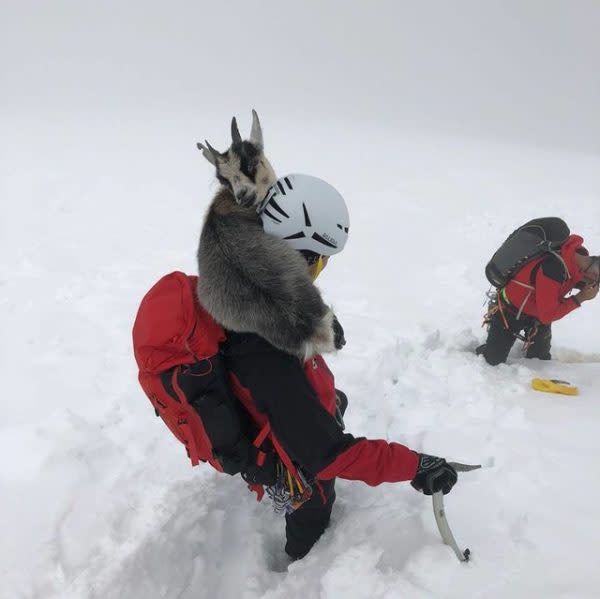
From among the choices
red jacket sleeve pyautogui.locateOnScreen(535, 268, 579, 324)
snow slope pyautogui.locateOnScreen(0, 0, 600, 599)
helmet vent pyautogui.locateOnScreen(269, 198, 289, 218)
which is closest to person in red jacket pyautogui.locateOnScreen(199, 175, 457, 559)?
helmet vent pyautogui.locateOnScreen(269, 198, 289, 218)

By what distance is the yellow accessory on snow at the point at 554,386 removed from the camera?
426cm

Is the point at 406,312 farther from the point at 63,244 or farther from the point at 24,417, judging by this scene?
the point at 63,244

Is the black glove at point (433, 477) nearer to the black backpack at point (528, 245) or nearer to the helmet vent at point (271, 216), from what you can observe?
the helmet vent at point (271, 216)

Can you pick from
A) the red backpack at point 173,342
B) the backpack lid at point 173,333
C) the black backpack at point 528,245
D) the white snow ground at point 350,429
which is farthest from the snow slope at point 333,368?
the backpack lid at point 173,333

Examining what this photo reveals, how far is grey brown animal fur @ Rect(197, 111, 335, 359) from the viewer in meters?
2.03

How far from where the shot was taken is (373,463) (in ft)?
7.37

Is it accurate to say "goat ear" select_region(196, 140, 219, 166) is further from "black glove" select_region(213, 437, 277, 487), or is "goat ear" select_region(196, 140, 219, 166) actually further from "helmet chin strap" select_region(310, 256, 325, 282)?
"black glove" select_region(213, 437, 277, 487)

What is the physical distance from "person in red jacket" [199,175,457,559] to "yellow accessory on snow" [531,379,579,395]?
2.35 meters

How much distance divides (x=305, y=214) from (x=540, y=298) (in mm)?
3467

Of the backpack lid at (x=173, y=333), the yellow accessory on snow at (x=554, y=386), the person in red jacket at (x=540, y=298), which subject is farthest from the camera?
the person in red jacket at (x=540, y=298)

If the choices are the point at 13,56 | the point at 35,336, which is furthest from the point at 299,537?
the point at 13,56

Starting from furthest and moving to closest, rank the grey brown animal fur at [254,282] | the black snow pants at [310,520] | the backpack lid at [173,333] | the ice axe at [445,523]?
the black snow pants at [310,520] → the ice axe at [445,523] → the backpack lid at [173,333] → the grey brown animal fur at [254,282]

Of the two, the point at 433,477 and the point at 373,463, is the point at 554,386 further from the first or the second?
Answer: the point at 373,463

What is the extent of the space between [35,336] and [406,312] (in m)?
4.58
